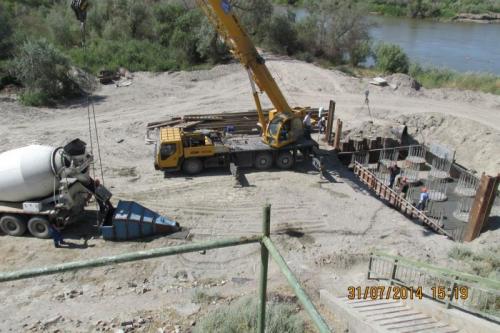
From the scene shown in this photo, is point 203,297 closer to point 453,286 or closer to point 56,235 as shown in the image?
point 56,235

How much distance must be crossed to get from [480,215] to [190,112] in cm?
1767

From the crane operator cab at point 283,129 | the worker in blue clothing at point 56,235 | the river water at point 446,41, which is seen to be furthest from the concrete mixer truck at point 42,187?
the river water at point 446,41

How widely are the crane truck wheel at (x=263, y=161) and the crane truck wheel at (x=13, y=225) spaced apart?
31.0ft

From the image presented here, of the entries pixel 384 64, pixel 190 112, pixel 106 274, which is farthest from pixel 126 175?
pixel 384 64

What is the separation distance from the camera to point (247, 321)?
827cm

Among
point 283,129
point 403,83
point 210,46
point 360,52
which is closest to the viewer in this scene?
point 283,129

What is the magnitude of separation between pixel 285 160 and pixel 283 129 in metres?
1.45

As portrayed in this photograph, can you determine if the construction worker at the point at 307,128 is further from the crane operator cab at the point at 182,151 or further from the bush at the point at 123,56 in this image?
the bush at the point at 123,56

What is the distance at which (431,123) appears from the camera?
24219 mm

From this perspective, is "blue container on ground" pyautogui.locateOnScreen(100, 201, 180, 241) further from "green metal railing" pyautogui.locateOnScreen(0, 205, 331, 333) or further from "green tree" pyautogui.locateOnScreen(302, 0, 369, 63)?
"green tree" pyautogui.locateOnScreen(302, 0, 369, 63)

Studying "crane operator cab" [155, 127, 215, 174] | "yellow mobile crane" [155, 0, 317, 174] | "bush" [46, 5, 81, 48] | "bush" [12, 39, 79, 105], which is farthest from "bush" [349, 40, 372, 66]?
"bush" [46, 5, 81, 48]

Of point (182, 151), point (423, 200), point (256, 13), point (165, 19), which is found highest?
point (256, 13)

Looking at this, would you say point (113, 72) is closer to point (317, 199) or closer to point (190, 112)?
point (190, 112)

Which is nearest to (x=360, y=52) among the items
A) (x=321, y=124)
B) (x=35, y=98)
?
(x=321, y=124)
